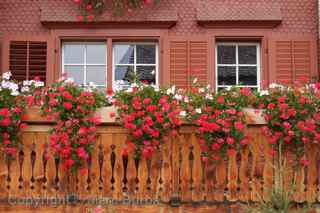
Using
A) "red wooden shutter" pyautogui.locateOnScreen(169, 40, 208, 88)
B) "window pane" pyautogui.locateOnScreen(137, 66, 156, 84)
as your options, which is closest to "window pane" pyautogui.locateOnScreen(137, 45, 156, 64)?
"window pane" pyautogui.locateOnScreen(137, 66, 156, 84)

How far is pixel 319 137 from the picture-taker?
6.14 m

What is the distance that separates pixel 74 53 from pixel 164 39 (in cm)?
157

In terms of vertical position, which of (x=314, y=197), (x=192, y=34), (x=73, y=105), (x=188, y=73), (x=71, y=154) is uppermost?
(x=192, y=34)

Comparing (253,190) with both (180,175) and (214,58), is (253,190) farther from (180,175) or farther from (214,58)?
(214,58)

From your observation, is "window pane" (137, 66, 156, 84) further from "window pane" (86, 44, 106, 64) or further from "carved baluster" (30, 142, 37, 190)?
"carved baluster" (30, 142, 37, 190)

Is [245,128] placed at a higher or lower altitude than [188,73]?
lower

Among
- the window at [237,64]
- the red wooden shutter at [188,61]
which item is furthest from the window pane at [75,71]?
the window at [237,64]

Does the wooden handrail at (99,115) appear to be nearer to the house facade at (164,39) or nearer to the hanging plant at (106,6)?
the house facade at (164,39)

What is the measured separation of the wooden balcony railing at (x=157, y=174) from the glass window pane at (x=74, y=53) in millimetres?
2689

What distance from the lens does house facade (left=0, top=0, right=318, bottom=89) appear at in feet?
28.5

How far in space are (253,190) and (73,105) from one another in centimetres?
242

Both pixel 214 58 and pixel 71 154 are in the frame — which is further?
pixel 214 58

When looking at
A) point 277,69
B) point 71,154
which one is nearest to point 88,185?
point 71,154

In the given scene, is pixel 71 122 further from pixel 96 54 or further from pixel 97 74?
pixel 96 54
